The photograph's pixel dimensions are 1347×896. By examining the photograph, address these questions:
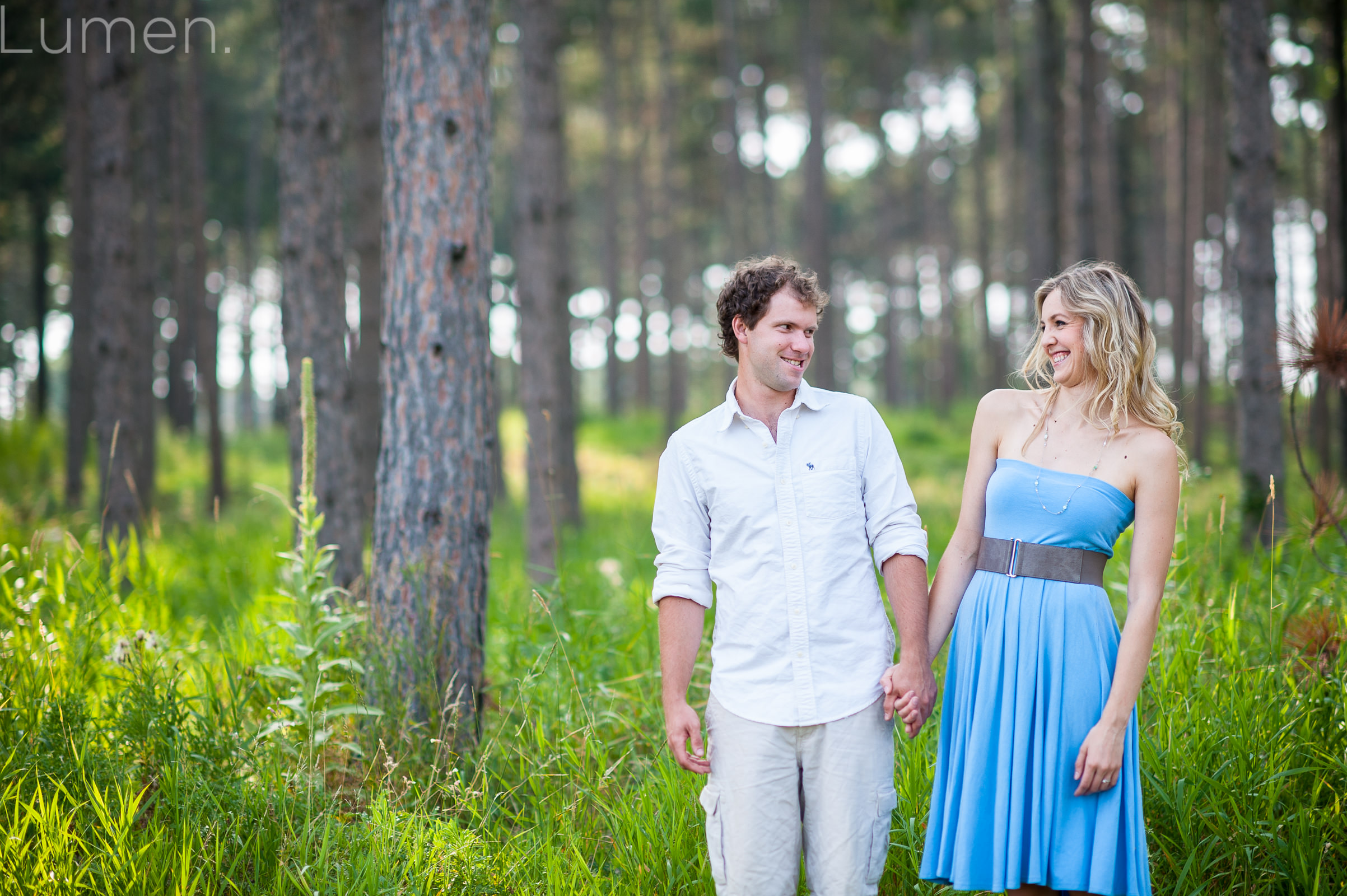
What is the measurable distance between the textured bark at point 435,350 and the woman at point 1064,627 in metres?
2.21

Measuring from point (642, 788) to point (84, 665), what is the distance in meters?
2.56

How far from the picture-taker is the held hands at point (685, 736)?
2.43 m

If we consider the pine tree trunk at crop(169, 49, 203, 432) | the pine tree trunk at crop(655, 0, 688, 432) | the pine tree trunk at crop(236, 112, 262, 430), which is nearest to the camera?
the pine tree trunk at crop(169, 49, 203, 432)

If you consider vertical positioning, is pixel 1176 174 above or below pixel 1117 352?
above

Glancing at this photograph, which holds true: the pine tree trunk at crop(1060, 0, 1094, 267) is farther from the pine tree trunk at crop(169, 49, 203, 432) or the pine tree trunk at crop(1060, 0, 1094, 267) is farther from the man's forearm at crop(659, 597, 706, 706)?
the pine tree trunk at crop(169, 49, 203, 432)

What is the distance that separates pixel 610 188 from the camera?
869 inches

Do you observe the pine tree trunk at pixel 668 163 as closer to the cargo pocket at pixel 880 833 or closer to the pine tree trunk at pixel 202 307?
the pine tree trunk at pixel 202 307

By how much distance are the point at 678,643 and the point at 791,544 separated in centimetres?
43

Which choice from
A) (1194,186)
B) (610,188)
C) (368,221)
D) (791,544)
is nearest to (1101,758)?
(791,544)

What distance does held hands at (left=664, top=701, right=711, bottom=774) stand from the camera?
243cm

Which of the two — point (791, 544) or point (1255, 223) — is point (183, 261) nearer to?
point (1255, 223)

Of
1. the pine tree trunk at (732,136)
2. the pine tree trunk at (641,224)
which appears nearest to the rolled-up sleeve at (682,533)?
the pine tree trunk at (732,136)

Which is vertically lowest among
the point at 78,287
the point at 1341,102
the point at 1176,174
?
the point at 78,287

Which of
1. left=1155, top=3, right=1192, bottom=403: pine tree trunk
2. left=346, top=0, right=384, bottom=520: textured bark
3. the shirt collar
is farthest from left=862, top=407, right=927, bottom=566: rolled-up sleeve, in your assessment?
left=1155, top=3, right=1192, bottom=403: pine tree trunk
